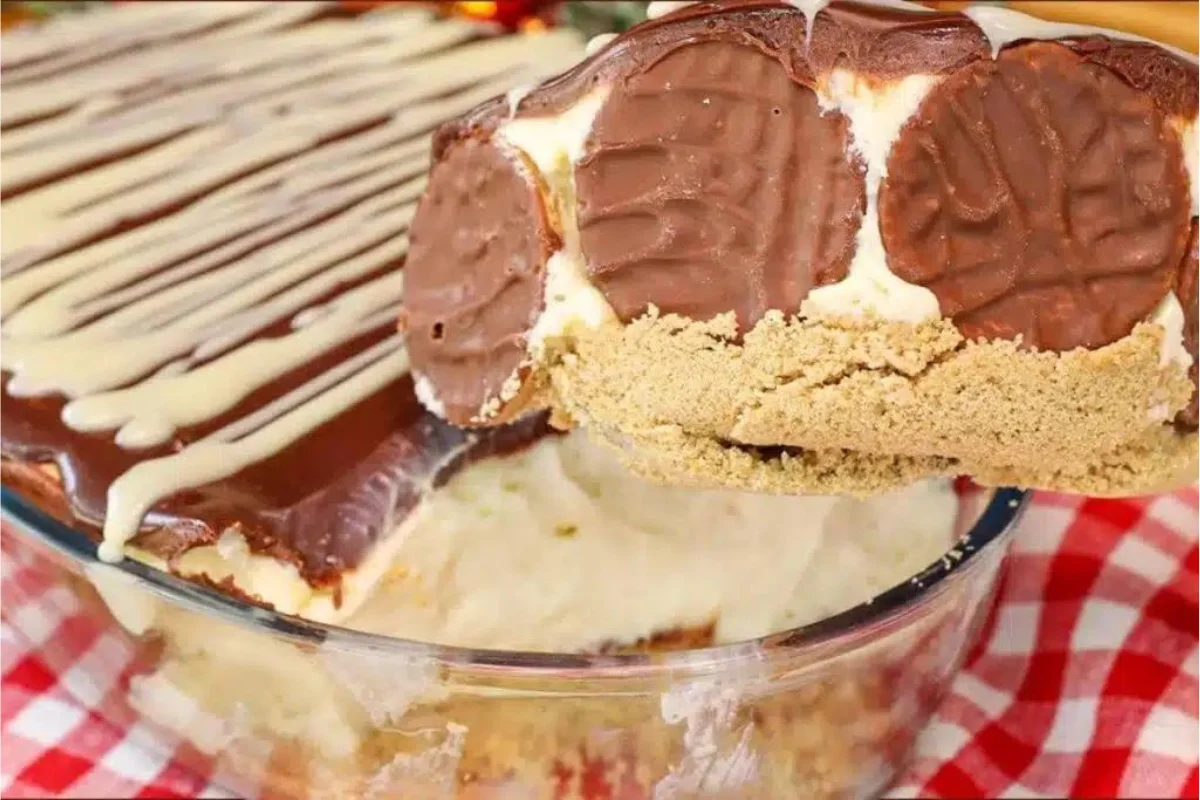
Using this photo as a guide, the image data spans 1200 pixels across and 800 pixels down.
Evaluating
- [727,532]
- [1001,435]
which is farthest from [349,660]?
[1001,435]

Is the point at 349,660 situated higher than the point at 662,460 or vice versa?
the point at 662,460

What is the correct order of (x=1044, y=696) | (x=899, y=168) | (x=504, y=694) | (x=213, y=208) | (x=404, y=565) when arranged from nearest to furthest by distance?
(x=899, y=168) < (x=504, y=694) < (x=404, y=565) < (x=1044, y=696) < (x=213, y=208)

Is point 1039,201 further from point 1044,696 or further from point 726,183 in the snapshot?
point 1044,696

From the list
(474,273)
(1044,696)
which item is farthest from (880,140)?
(1044,696)

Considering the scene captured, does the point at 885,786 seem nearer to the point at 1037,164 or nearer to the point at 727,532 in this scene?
the point at 727,532

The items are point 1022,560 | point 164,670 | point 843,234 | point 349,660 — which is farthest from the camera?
point 1022,560

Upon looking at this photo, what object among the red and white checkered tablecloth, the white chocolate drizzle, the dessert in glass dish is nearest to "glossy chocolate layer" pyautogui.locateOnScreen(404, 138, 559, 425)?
the dessert in glass dish
